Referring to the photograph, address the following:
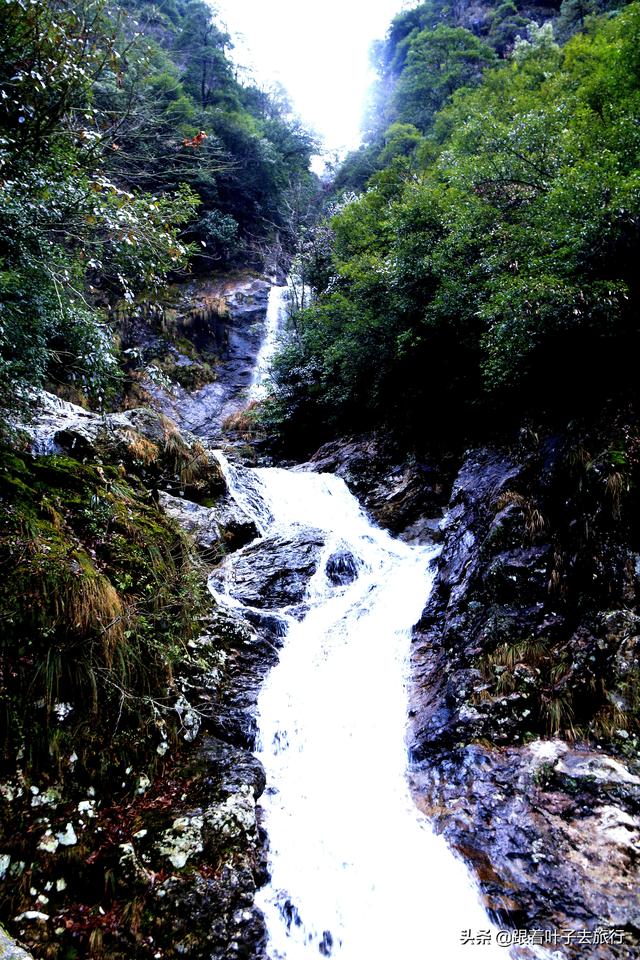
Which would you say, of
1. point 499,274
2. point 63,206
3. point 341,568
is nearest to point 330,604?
point 341,568

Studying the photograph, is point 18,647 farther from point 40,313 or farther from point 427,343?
point 427,343

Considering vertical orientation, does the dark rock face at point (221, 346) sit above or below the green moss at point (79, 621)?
above

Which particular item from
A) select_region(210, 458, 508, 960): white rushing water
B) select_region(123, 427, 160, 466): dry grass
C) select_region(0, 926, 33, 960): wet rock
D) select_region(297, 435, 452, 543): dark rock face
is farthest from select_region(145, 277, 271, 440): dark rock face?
select_region(0, 926, 33, 960): wet rock

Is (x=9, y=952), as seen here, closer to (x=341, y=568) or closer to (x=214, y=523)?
(x=341, y=568)

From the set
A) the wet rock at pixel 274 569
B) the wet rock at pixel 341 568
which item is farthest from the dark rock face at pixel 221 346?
the wet rock at pixel 341 568

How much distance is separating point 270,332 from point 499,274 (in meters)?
15.8

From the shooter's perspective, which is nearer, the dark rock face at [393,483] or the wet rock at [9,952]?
the wet rock at [9,952]

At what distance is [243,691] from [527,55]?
23.5 meters

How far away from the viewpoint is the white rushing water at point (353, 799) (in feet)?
12.3

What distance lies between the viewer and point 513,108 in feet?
34.6

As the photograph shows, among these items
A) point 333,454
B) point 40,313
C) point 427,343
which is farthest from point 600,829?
point 333,454

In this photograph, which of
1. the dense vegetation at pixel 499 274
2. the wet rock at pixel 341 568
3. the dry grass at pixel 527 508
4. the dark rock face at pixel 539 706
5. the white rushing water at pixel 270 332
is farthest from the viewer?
the white rushing water at pixel 270 332

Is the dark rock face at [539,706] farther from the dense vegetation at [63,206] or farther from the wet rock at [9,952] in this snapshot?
the dense vegetation at [63,206]

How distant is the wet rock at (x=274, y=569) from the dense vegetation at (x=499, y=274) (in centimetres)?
463
